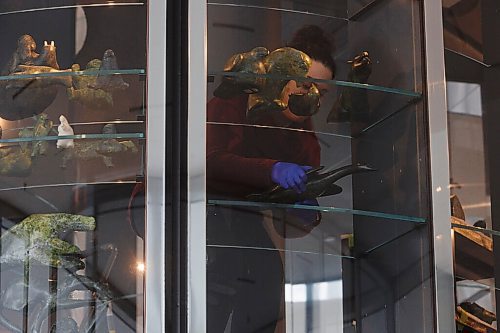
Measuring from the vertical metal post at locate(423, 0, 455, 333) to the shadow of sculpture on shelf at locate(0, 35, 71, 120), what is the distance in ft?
1.71

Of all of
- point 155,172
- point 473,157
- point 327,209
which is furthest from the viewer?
point 473,157

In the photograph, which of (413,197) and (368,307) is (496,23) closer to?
(413,197)

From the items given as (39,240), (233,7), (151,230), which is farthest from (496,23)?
(39,240)

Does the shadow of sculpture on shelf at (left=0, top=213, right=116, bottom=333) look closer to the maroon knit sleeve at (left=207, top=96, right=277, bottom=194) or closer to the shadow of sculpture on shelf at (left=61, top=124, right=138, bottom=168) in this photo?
the shadow of sculpture on shelf at (left=61, top=124, right=138, bottom=168)

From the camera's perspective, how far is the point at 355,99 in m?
1.55

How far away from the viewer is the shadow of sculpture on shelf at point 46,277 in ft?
4.64

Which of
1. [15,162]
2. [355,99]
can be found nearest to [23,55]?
[15,162]

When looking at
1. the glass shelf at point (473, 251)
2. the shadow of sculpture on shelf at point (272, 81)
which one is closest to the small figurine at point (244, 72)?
the shadow of sculpture on shelf at point (272, 81)

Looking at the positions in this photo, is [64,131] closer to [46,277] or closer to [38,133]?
[38,133]

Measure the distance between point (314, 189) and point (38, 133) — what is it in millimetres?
389

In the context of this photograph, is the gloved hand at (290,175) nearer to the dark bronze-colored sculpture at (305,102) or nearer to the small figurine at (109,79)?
the dark bronze-colored sculpture at (305,102)

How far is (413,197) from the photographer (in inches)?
60.6

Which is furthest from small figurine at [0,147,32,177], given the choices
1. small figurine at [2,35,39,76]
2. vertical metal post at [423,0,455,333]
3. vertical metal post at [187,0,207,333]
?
vertical metal post at [423,0,455,333]

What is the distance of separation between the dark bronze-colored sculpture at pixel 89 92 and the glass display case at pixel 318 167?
146mm
